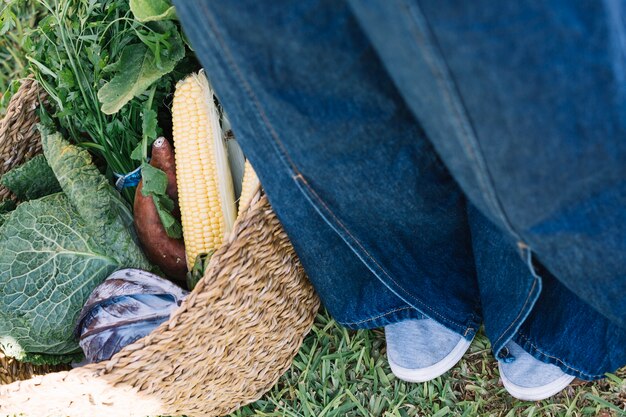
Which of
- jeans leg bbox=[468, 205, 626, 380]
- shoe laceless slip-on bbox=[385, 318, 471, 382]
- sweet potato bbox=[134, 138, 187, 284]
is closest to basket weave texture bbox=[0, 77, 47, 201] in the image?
sweet potato bbox=[134, 138, 187, 284]

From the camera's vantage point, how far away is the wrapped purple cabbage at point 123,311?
4.37 feet

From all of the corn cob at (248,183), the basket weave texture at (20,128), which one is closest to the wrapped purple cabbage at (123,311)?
the corn cob at (248,183)

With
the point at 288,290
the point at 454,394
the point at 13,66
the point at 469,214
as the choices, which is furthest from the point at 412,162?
the point at 13,66

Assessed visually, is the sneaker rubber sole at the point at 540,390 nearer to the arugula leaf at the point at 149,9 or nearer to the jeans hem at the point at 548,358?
the jeans hem at the point at 548,358

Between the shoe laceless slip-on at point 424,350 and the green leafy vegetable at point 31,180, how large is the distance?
3.14 feet

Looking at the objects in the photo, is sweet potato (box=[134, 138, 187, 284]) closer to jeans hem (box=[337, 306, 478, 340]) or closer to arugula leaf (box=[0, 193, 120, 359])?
arugula leaf (box=[0, 193, 120, 359])

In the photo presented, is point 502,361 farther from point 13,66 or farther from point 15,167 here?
point 13,66

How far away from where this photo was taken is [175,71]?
1.58 metres

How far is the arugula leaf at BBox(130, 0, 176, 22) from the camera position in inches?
56.9

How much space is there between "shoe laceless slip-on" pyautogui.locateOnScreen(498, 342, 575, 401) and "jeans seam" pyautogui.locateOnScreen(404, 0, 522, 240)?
1.96 feet

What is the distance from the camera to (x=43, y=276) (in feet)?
4.71

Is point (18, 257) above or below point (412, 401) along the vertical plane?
above

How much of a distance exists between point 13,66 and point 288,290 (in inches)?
59.7

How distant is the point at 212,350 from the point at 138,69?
69cm
